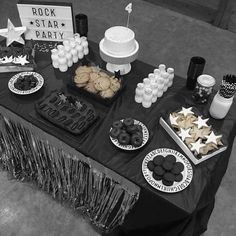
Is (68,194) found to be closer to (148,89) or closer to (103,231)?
(103,231)

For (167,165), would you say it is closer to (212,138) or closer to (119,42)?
(212,138)

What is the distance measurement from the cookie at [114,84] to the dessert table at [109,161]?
0.06 m

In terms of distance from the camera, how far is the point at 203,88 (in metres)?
1.39

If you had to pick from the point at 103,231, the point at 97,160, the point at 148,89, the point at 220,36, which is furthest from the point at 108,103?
the point at 220,36

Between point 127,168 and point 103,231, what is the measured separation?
600 mm

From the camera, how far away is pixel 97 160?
4.05ft

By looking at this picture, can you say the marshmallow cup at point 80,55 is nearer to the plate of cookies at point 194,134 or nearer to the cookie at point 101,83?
the cookie at point 101,83

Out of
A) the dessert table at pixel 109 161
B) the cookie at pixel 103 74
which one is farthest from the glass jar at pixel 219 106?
the cookie at pixel 103 74

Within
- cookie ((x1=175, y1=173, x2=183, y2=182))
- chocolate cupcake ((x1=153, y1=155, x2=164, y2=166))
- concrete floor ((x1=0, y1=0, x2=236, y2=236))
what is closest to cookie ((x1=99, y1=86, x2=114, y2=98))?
chocolate cupcake ((x1=153, y1=155, x2=164, y2=166))

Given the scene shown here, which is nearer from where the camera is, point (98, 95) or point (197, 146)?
point (197, 146)

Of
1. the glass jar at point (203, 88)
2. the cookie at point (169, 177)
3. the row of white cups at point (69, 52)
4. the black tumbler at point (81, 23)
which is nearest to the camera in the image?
the cookie at point (169, 177)

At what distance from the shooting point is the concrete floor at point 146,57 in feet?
5.52

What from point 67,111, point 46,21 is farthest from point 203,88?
point 46,21

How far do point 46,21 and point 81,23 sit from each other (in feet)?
0.60
